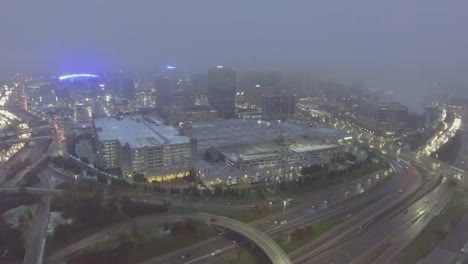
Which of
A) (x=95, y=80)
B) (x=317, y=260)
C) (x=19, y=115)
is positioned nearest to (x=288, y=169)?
(x=317, y=260)

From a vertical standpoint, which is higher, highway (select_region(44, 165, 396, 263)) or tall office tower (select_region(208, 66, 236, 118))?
tall office tower (select_region(208, 66, 236, 118))

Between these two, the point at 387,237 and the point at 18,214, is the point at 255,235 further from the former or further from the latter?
the point at 18,214

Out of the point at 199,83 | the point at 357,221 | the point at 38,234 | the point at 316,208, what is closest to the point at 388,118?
the point at 316,208

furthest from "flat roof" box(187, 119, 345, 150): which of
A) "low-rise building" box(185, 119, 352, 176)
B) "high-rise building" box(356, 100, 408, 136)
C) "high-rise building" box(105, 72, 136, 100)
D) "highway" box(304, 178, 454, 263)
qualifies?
"high-rise building" box(105, 72, 136, 100)

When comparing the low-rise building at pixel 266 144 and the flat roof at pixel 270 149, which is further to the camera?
the flat roof at pixel 270 149

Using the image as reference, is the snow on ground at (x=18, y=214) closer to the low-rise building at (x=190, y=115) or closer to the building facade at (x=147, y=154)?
the building facade at (x=147, y=154)

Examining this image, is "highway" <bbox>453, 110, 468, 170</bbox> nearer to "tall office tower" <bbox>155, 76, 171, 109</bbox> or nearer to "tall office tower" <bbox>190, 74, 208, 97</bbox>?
"tall office tower" <bbox>155, 76, 171, 109</bbox>

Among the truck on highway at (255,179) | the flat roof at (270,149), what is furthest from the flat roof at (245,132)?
the truck on highway at (255,179)
